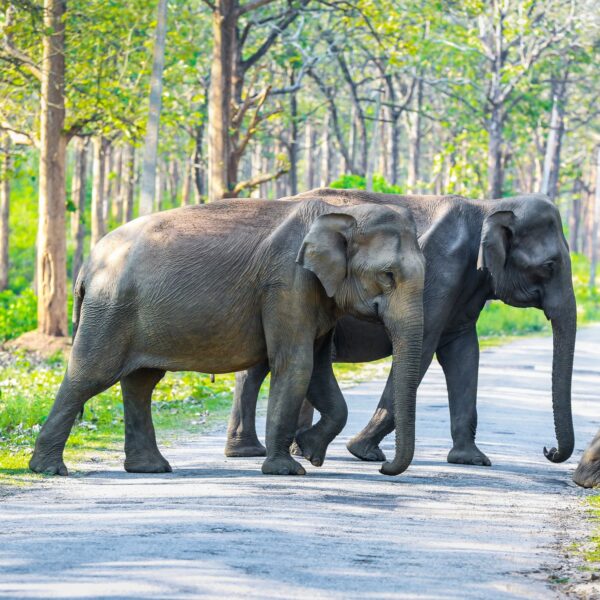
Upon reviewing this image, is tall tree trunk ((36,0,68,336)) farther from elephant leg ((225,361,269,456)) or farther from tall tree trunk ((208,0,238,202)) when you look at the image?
elephant leg ((225,361,269,456))

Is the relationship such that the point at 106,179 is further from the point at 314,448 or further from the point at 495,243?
the point at 314,448

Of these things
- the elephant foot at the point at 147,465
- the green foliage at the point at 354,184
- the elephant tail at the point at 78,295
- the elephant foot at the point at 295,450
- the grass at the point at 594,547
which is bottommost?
the elephant foot at the point at 295,450

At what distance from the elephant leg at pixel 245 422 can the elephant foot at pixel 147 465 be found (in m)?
1.10

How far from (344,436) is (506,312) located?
2326cm

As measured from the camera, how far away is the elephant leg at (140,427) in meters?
9.91

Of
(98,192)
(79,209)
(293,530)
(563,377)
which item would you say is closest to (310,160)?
(98,192)

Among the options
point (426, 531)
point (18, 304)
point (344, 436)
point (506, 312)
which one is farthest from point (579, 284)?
point (426, 531)

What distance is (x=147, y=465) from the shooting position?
9.88 m

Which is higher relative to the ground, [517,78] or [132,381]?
[517,78]

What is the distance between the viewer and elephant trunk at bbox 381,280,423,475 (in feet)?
30.0

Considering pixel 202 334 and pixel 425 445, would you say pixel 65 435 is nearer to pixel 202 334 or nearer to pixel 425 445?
pixel 202 334

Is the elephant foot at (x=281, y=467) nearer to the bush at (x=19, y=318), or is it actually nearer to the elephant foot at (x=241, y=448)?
the elephant foot at (x=241, y=448)

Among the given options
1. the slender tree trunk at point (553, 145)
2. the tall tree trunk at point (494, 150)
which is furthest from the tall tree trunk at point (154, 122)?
the slender tree trunk at point (553, 145)

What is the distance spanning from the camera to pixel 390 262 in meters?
9.48
